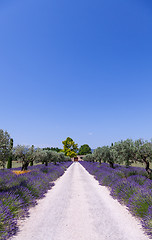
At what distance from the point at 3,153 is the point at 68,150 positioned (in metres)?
67.4

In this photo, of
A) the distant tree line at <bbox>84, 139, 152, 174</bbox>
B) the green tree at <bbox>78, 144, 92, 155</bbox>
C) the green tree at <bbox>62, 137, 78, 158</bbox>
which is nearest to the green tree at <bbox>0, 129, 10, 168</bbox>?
the distant tree line at <bbox>84, 139, 152, 174</bbox>

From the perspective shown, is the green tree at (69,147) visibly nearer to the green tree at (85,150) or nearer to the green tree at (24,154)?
the green tree at (85,150)

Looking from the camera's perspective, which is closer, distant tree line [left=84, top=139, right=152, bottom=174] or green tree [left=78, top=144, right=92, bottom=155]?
distant tree line [left=84, top=139, right=152, bottom=174]

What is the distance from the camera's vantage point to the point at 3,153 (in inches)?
264

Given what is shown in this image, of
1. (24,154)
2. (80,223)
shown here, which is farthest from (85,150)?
(80,223)

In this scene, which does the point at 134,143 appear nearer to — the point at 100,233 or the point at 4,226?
the point at 100,233

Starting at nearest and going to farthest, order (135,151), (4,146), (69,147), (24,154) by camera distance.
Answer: (4,146) < (135,151) < (24,154) < (69,147)

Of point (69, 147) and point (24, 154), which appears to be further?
point (69, 147)

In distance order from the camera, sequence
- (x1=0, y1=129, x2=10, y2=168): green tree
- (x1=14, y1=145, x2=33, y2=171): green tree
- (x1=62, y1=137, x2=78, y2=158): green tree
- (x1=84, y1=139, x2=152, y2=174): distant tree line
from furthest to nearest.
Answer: (x1=62, y1=137, x2=78, y2=158): green tree → (x1=14, y1=145, x2=33, y2=171): green tree → (x1=84, y1=139, x2=152, y2=174): distant tree line → (x1=0, y1=129, x2=10, y2=168): green tree

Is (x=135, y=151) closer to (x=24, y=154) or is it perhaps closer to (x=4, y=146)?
(x=4, y=146)

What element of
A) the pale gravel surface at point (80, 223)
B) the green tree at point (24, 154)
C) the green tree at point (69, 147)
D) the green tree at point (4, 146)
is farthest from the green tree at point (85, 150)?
the green tree at point (4, 146)

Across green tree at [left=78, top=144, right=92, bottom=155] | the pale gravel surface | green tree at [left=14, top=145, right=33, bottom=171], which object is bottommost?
green tree at [left=78, top=144, right=92, bottom=155]

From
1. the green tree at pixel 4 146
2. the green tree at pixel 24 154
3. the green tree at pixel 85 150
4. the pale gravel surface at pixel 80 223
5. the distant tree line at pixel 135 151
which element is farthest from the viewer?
the green tree at pixel 85 150

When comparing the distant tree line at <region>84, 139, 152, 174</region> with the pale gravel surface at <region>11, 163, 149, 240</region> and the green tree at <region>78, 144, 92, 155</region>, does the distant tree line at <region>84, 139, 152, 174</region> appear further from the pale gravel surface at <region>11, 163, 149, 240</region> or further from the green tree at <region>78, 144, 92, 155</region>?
the green tree at <region>78, 144, 92, 155</region>
